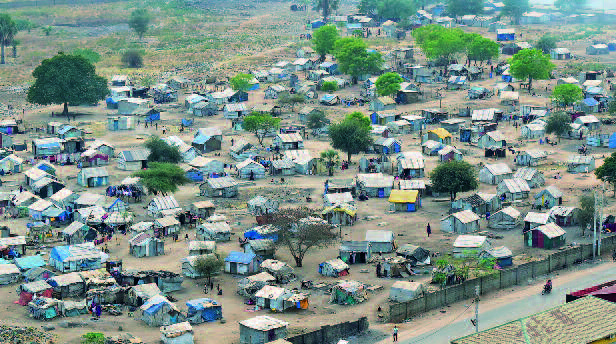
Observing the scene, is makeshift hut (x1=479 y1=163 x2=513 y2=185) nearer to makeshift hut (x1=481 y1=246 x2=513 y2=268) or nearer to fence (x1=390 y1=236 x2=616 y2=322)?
fence (x1=390 y1=236 x2=616 y2=322)

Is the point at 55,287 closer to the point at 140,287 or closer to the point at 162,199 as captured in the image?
the point at 140,287

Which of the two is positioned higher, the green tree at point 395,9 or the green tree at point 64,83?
the green tree at point 395,9

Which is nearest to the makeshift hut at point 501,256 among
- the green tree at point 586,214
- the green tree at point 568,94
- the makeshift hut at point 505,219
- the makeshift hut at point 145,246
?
the makeshift hut at point 505,219

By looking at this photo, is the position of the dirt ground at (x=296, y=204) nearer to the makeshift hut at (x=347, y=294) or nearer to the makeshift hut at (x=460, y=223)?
the makeshift hut at (x=347, y=294)

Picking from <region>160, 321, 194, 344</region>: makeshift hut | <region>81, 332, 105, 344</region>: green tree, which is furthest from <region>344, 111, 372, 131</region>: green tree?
<region>81, 332, 105, 344</region>: green tree

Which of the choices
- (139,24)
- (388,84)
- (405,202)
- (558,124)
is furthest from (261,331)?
(139,24)

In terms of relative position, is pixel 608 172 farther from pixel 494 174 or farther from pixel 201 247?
pixel 201 247
